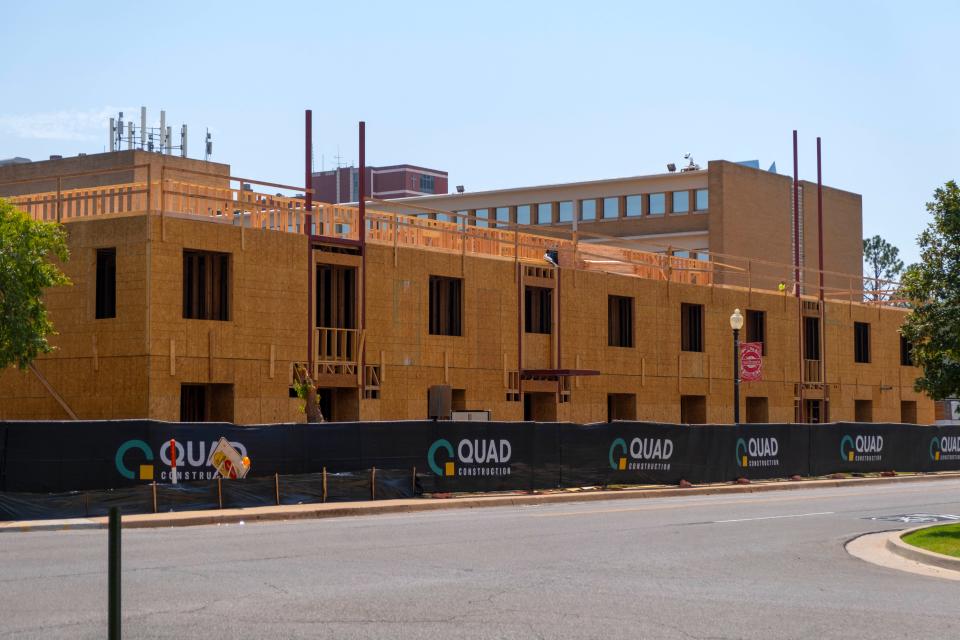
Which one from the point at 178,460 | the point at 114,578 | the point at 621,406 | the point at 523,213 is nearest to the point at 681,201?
the point at 523,213

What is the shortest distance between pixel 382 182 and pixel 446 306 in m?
70.2

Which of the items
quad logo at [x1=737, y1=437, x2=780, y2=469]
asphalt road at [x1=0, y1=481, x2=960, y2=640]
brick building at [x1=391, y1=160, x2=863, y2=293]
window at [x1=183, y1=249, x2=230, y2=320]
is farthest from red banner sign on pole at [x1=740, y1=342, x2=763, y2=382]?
brick building at [x1=391, y1=160, x2=863, y2=293]

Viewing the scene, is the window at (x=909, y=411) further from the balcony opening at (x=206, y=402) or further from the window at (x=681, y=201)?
the balcony opening at (x=206, y=402)

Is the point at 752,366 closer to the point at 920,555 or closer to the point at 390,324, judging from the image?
the point at 390,324

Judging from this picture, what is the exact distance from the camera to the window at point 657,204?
277ft

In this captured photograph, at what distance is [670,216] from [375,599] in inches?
2872

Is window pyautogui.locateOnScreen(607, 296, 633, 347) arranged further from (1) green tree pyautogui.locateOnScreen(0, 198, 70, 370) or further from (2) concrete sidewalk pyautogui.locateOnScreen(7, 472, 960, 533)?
(1) green tree pyautogui.locateOnScreen(0, 198, 70, 370)

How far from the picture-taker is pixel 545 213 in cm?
8975

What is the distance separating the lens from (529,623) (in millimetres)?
11469

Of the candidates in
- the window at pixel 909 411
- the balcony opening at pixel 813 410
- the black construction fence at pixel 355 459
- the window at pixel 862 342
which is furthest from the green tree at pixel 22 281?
the window at pixel 909 411

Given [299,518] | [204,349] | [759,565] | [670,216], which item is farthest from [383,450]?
[670,216]

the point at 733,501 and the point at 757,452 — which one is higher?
the point at 757,452

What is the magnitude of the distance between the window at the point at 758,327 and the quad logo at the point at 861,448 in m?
8.36

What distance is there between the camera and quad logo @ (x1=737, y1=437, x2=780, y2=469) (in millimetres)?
A: 40944
